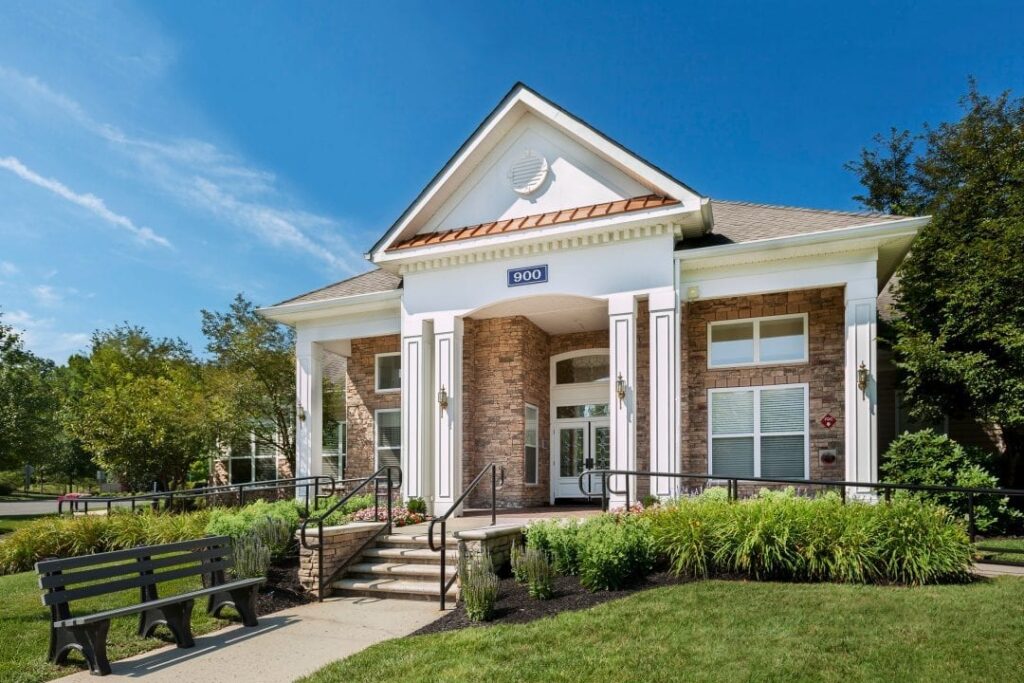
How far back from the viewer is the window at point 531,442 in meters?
15.3

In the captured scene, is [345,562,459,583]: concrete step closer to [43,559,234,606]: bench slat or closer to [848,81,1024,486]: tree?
[43,559,234,606]: bench slat

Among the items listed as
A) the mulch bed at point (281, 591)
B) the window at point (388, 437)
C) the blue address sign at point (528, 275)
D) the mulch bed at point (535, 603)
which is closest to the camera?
the mulch bed at point (535, 603)

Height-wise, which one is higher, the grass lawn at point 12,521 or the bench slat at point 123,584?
the bench slat at point 123,584

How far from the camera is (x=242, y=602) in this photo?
25.4 ft

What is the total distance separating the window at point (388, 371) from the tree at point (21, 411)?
1580cm

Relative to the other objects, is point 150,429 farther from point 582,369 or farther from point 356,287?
point 582,369

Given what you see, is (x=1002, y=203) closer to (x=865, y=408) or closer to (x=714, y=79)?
(x=865, y=408)

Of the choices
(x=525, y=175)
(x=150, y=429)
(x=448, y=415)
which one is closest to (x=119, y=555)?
(x=448, y=415)

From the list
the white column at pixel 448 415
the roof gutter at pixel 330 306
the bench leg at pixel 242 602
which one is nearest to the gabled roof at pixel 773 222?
the white column at pixel 448 415

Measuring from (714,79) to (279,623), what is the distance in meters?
15.4

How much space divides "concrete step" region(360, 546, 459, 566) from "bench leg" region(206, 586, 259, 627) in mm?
2154

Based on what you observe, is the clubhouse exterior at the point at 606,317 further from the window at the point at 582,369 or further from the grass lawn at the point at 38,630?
the grass lawn at the point at 38,630

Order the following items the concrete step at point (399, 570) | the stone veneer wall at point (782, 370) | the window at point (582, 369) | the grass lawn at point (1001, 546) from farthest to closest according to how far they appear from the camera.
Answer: the window at point (582, 369) < the stone veneer wall at point (782, 370) < the concrete step at point (399, 570) < the grass lawn at point (1001, 546)

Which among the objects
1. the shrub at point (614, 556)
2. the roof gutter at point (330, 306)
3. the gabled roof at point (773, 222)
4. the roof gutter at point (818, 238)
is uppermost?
the gabled roof at point (773, 222)
